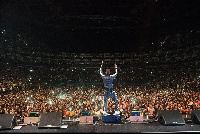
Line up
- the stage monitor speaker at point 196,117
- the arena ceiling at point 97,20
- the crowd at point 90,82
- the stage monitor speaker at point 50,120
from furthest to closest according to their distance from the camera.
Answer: the crowd at point 90,82
the arena ceiling at point 97,20
the stage monitor speaker at point 196,117
the stage monitor speaker at point 50,120

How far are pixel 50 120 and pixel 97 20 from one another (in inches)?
253

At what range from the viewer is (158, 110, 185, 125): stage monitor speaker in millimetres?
5570

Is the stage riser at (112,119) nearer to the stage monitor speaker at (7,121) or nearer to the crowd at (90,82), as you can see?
the stage monitor speaker at (7,121)

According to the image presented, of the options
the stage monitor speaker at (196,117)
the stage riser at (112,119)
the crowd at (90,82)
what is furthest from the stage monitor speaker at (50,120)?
the stage monitor speaker at (196,117)

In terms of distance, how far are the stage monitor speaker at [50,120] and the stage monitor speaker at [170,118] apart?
12.0 feet

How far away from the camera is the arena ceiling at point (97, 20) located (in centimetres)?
795

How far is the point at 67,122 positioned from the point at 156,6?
687cm

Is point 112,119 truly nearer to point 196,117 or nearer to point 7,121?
point 196,117

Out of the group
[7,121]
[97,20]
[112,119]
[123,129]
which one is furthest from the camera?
[97,20]

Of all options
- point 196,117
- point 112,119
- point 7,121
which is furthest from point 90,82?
point 196,117

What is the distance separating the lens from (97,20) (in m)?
9.73

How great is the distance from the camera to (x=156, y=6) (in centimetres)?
802

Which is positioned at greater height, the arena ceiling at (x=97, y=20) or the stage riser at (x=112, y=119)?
the arena ceiling at (x=97, y=20)

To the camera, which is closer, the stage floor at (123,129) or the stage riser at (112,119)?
the stage floor at (123,129)
